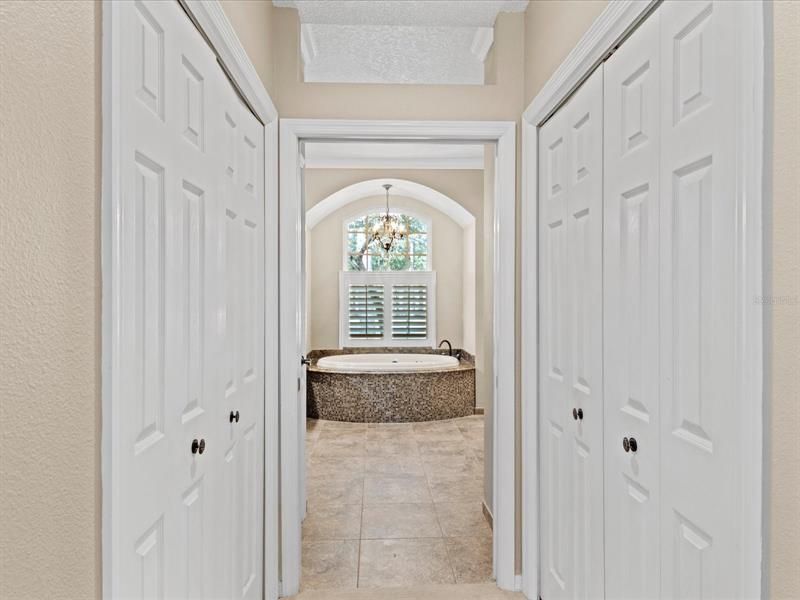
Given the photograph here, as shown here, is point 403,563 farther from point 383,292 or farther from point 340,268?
point 340,268

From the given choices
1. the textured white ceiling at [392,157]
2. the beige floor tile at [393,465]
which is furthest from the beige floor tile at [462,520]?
the textured white ceiling at [392,157]

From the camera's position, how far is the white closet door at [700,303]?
3.62ft

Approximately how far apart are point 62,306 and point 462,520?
116 inches

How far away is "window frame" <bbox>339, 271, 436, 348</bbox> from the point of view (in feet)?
24.4

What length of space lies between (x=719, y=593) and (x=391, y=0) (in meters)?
2.39

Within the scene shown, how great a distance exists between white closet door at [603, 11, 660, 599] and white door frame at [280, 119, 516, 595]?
80cm

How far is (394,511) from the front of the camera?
3.52 meters

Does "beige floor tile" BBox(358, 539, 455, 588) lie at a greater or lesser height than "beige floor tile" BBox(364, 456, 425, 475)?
lesser

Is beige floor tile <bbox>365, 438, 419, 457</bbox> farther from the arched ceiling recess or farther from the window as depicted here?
the arched ceiling recess

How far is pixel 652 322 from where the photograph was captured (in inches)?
57.0

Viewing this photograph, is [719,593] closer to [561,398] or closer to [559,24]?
[561,398]

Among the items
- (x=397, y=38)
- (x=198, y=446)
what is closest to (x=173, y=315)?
(x=198, y=446)

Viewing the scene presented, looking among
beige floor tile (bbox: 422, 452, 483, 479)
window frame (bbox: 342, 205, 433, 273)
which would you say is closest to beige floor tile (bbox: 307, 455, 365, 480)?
beige floor tile (bbox: 422, 452, 483, 479)

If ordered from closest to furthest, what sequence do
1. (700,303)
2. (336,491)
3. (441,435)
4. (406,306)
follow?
(700,303)
(336,491)
(441,435)
(406,306)
